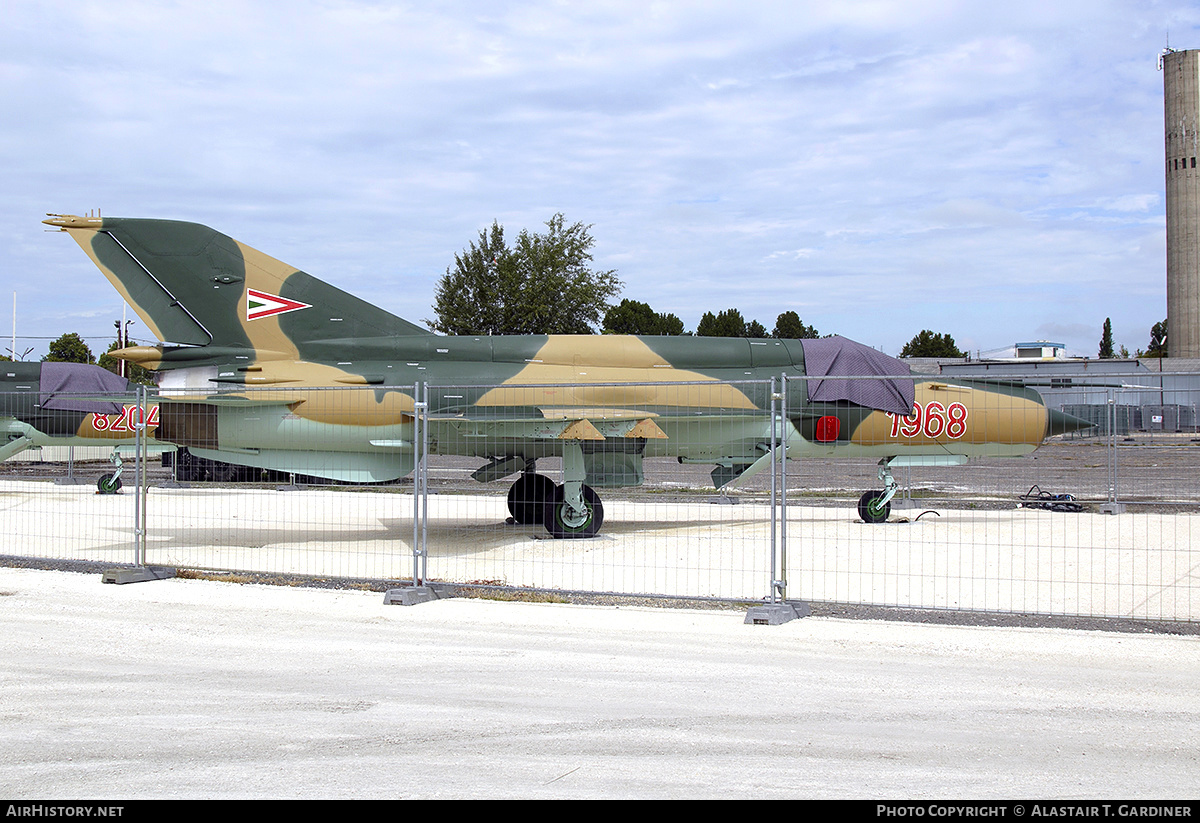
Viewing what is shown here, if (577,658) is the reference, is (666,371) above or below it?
above

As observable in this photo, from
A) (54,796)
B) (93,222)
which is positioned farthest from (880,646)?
(93,222)

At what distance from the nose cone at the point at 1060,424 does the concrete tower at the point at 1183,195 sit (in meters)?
74.1

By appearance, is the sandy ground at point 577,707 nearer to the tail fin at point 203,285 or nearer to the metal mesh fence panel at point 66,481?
the metal mesh fence panel at point 66,481

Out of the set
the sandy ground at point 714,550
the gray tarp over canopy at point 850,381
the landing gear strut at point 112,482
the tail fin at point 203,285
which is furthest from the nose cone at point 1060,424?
the landing gear strut at point 112,482

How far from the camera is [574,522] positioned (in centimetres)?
1233

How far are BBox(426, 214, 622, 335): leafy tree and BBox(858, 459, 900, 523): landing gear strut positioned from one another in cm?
2762

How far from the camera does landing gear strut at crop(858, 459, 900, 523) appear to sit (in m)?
14.9

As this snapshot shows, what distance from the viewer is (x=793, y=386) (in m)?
14.2

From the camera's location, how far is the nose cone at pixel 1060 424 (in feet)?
48.6

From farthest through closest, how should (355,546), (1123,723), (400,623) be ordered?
(355,546), (400,623), (1123,723)

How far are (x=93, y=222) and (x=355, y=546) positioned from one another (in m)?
5.95

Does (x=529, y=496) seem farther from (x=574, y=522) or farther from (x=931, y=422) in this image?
(x=931, y=422)

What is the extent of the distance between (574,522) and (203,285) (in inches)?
252

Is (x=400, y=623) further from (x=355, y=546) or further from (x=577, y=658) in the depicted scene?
(x=355, y=546)
